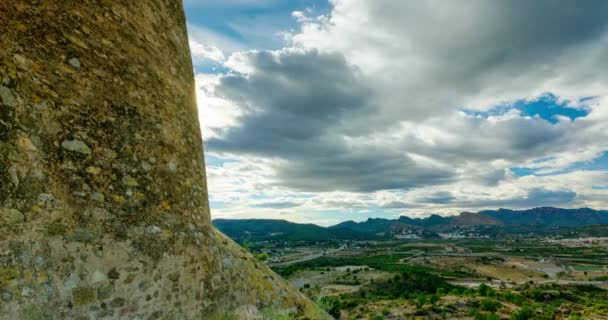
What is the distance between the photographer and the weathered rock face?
436 centimetres

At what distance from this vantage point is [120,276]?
5211 mm

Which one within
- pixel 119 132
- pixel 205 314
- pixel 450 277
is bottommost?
pixel 450 277

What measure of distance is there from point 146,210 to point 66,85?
2187mm

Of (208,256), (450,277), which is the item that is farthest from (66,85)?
(450,277)

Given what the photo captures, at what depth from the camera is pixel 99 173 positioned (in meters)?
5.19

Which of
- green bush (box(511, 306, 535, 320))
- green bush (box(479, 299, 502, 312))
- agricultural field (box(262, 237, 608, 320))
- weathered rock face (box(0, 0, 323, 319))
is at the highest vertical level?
weathered rock face (box(0, 0, 323, 319))

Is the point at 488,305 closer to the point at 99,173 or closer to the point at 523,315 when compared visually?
the point at 523,315

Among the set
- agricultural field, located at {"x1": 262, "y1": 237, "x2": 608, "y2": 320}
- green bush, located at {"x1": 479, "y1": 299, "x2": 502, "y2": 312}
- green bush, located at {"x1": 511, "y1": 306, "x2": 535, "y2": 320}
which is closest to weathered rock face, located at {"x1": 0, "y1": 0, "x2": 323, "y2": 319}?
agricultural field, located at {"x1": 262, "y1": 237, "x2": 608, "y2": 320}

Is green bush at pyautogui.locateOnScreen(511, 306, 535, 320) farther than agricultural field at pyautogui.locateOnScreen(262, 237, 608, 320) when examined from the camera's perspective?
No

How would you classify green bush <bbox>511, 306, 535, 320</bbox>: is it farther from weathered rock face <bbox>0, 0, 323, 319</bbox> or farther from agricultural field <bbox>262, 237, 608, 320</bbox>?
weathered rock face <bbox>0, 0, 323, 319</bbox>

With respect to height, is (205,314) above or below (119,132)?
below

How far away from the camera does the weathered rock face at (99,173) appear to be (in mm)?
4355

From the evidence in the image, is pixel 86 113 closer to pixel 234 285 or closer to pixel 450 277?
pixel 234 285

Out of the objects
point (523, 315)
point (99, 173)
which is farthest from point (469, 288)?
point (99, 173)
